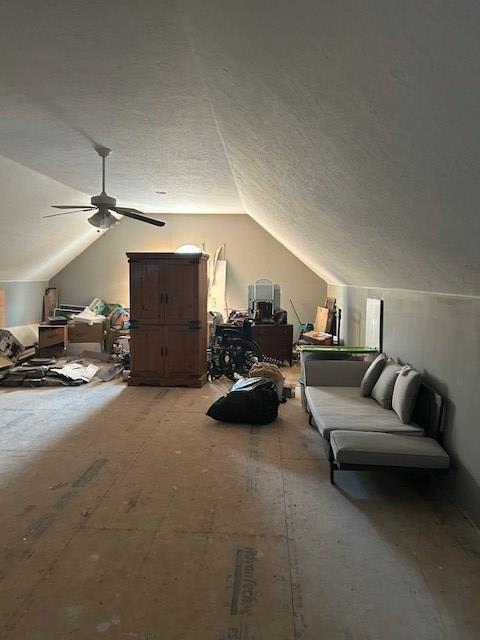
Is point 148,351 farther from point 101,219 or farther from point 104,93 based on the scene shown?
point 104,93

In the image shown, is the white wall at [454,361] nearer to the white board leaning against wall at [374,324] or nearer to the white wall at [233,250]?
the white board leaning against wall at [374,324]

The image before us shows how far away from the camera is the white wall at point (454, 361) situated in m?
2.64

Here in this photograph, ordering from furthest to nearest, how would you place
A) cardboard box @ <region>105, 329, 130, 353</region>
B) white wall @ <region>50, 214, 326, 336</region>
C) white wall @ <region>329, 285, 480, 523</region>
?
1. white wall @ <region>50, 214, 326, 336</region>
2. cardboard box @ <region>105, 329, 130, 353</region>
3. white wall @ <region>329, 285, 480, 523</region>

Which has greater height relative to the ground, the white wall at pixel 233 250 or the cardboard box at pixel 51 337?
the white wall at pixel 233 250

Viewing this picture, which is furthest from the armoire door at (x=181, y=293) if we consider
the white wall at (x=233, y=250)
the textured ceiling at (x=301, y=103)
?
the white wall at (x=233, y=250)

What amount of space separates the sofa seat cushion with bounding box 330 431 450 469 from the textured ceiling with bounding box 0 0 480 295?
1.02 metres

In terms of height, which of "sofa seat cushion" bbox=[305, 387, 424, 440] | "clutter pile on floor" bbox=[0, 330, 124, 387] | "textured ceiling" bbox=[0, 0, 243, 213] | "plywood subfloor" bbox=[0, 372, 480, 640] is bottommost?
"plywood subfloor" bbox=[0, 372, 480, 640]

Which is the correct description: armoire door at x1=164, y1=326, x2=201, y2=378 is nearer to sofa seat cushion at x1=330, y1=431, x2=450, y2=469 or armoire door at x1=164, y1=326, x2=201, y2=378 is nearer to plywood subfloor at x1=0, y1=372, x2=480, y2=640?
plywood subfloor at x1=0, y1=372, x2=480, y2=640

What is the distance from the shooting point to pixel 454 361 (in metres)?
2.93

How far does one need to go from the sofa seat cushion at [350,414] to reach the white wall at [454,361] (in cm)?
34

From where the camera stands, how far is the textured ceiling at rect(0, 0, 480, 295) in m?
1.27

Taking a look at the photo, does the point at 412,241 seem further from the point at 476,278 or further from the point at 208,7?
the point at 208,7

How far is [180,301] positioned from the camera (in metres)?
6.04

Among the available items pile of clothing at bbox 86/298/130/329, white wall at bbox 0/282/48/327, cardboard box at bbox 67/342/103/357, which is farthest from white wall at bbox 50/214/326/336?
cardboard box at bbox 67/342/103/357
